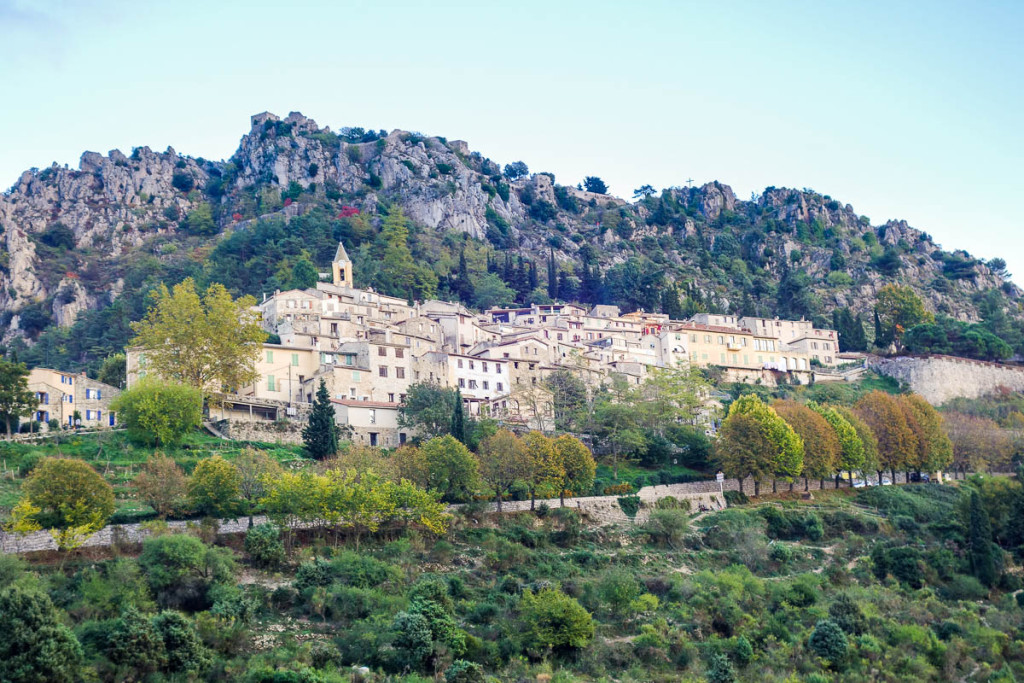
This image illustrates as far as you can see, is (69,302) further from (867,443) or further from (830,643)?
(830,643)

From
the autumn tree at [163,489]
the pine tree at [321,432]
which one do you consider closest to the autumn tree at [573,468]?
the pine tree at [321,432]

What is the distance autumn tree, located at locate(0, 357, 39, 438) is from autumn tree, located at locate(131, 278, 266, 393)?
7.39 metres

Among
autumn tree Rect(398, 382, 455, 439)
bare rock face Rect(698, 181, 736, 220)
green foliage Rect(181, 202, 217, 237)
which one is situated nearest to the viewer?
autumn tree Rect(398, 382, 455, 439)

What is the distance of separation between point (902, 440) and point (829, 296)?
203ft

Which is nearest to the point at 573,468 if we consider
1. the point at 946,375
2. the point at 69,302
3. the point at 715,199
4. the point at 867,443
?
the point at 867,443

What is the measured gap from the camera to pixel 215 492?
45.2 metres

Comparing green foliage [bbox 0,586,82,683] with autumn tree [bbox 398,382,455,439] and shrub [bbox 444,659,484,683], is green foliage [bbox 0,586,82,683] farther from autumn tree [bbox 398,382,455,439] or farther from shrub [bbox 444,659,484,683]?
autumn tree [bbox 398,382,455,439]

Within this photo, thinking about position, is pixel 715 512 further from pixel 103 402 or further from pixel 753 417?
pixel 103 402

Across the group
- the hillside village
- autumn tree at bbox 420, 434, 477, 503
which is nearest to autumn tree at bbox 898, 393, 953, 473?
the hillside village

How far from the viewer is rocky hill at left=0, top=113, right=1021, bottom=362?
110750mm

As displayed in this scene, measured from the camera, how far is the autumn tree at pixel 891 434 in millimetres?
67125

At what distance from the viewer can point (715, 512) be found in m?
58.6

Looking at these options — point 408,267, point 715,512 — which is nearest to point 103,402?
point 715,512

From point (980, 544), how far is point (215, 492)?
35740mm
